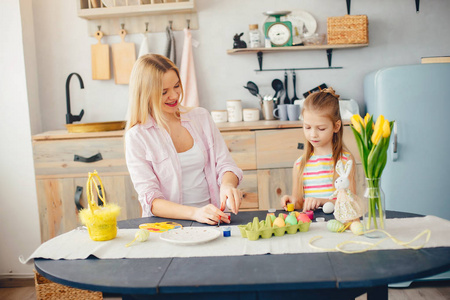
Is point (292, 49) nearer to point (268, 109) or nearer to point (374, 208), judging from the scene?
point (268, 109)

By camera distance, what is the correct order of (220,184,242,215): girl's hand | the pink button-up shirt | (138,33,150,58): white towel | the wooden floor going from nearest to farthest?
(220,184,242,215): girl's hand → the pink button-up shirt → the wooden floor → (138,33,150,58): white towel

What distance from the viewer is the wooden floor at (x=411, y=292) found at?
8.88 feet

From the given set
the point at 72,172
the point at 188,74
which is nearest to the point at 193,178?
the point at 72,172

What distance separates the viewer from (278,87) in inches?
136

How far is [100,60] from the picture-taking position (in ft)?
11.5

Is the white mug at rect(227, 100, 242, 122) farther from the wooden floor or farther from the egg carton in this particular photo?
the egg carton

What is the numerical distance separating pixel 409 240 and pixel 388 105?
168cm

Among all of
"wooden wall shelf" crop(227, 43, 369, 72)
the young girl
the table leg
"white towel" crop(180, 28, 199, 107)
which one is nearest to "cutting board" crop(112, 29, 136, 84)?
"white towel" crop(180, 28, 199, 107)

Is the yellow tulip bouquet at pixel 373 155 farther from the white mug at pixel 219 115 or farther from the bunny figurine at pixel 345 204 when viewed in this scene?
the white mug at pixel 219 115

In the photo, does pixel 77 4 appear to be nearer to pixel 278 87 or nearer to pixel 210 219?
pixel 278 87

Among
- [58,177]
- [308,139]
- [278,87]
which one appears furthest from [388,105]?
Answer: [58,177]

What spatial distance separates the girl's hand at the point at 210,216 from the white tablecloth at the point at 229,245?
0.28 ft

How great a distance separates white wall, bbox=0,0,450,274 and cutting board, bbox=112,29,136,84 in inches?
2.9

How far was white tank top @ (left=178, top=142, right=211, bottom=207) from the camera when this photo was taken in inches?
79.2
